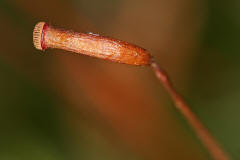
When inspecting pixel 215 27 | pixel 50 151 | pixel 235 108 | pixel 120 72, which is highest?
pixel 215 27

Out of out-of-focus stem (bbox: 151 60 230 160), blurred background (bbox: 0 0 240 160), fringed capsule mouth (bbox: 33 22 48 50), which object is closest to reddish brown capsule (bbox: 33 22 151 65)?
fringed capsule mouth (bbox: 33 22 48 50)

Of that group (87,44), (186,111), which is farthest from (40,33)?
(186,111)

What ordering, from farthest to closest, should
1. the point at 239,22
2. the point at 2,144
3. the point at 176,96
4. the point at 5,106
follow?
1. the point at 239,22
2. the point at 5,106
3. the point at 2,144
4. the point at 176,96

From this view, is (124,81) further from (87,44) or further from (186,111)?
(87,44)

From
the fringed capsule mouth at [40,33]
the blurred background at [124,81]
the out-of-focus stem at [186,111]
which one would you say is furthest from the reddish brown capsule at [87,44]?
the blurred background at [124,81]

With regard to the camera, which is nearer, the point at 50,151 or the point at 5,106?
the point at 50,151

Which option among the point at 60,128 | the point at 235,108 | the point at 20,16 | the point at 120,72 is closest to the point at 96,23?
the point at 120,72

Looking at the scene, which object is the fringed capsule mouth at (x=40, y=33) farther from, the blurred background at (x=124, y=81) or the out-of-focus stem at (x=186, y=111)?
the blurred background at (x=124, y=81)

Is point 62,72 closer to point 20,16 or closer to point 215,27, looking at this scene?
point 20,16
